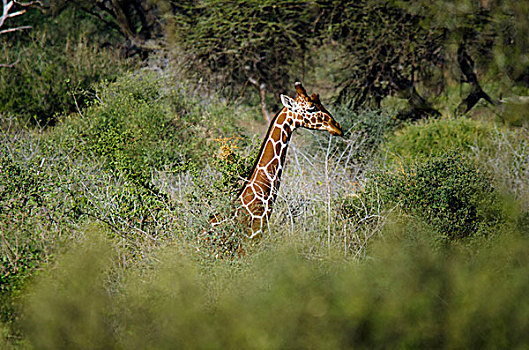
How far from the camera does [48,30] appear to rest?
17.6 meters

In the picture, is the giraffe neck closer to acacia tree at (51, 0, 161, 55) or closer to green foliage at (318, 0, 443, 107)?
green foliage at (318, 0, 443, 107)

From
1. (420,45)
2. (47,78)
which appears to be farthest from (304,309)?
(420,45)

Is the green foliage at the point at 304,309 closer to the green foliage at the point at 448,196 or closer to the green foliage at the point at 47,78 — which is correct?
the green foliage at the point at 448,196

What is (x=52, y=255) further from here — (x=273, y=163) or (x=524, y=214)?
(x=524, y=214)

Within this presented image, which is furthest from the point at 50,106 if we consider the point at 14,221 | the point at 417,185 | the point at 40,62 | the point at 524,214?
the point at 524,214

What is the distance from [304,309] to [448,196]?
3547mm

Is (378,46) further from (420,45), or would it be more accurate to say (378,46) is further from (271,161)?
(271,161)

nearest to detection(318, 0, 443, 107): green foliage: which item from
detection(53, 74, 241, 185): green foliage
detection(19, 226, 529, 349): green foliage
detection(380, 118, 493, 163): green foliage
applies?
detection(380, 118, 493, 163): green foliage

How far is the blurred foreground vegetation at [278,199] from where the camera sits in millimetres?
2729

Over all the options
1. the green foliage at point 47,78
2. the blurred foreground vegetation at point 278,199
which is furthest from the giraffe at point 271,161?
the green foliage at point 47,78

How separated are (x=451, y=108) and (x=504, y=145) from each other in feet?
18.9

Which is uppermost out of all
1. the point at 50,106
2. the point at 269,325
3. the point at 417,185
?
the point at 269,325

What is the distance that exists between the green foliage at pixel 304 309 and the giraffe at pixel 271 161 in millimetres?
1884

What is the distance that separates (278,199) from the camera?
18.6ft
